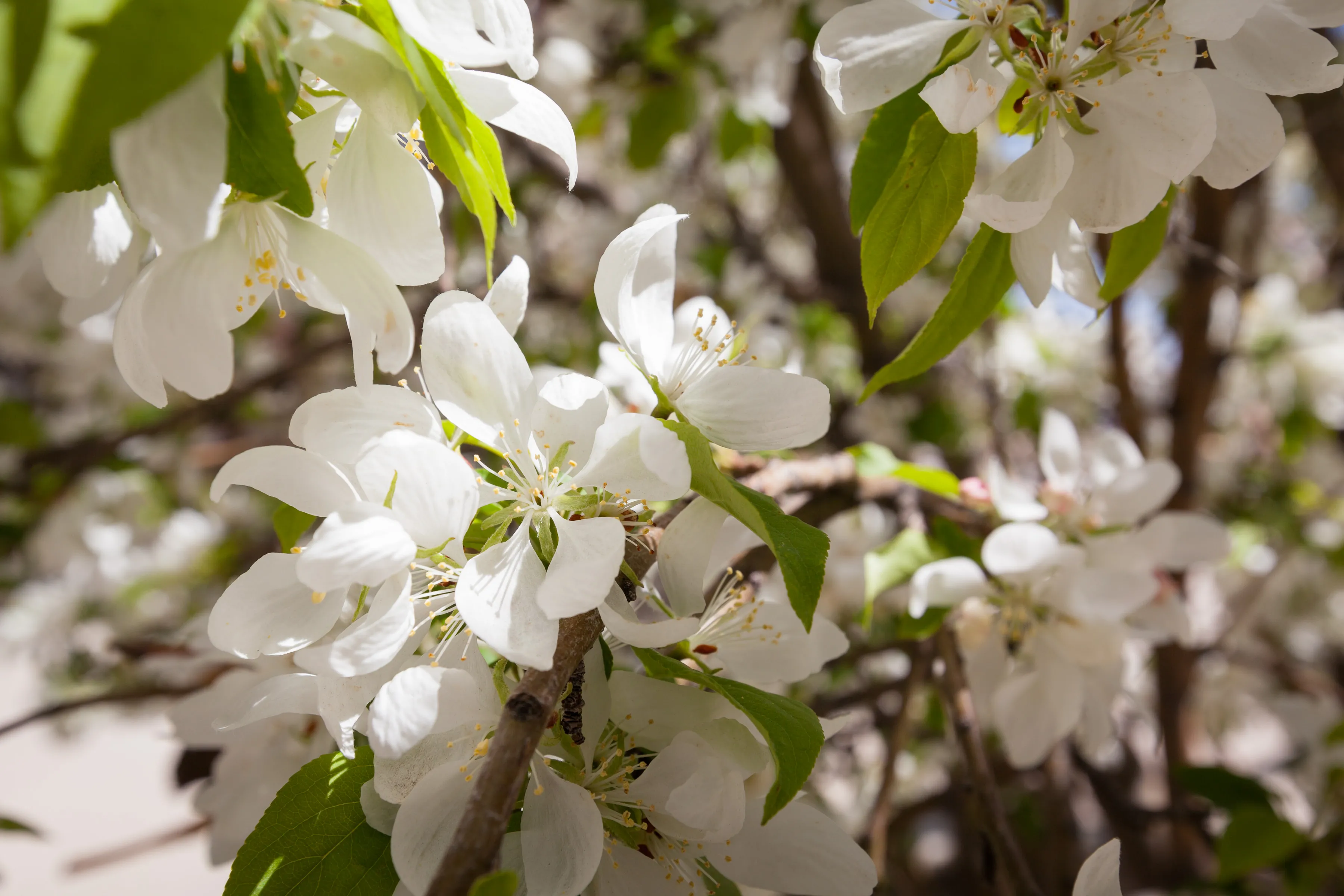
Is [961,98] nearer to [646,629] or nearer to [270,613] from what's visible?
[646,629]

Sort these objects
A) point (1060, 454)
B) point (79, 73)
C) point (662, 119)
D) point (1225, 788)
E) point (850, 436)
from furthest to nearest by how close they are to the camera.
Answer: point (850, 436) < point (662, 119) < point (1225, 788) < point (1060, 454) < point (79, 73)

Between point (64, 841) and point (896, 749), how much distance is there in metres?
4.26

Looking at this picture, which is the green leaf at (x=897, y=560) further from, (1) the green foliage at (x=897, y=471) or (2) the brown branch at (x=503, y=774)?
(2) the brown branch at (x=503, y=774)

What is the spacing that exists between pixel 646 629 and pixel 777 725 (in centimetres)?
9

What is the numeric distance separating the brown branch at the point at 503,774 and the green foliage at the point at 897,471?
0.41 m

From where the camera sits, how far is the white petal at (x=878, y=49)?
1.60 ft

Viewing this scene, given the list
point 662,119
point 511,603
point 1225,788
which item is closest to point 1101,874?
point 511,603

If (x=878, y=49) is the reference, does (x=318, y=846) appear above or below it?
below

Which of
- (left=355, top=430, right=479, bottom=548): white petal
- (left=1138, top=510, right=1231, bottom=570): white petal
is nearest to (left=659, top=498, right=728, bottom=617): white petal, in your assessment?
(left=355, top=430, right=479, bottom=548): white petal

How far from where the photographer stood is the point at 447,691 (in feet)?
1.43

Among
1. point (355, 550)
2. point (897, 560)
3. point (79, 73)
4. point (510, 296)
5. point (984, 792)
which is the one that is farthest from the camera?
point (897, 560)

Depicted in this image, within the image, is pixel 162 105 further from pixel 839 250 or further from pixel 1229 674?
pixel 1229 674

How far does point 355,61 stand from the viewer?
1.28 ft

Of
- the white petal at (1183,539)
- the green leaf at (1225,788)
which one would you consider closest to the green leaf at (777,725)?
the white petal at (1183,539)
